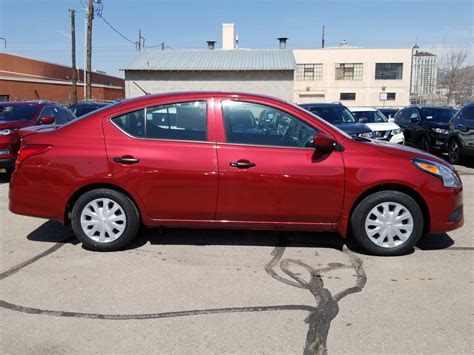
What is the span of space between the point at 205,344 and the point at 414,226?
103 inches

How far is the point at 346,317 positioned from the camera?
3.41m

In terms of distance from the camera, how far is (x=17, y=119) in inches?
356

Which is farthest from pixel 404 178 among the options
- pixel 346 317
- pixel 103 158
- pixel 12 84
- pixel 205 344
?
pixel 12 84

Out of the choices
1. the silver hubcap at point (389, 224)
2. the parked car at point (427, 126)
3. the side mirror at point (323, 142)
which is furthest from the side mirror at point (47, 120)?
the parked car at point (427, 126)

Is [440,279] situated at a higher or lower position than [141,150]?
lower

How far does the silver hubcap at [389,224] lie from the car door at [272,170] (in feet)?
1.24

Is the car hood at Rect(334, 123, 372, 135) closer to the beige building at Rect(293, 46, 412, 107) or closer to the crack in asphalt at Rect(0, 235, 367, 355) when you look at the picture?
the crack in asphalt at Rect(0, 235, 367, 355)

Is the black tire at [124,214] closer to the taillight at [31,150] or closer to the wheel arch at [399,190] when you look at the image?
the taillight at [31,150]

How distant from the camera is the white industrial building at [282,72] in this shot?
31719 mm

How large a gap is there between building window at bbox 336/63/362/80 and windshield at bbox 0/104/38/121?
50509 millimetres

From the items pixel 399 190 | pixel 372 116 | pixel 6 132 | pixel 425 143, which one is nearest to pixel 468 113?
pixel 425 143

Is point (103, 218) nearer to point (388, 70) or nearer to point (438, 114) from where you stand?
point (438, 114)

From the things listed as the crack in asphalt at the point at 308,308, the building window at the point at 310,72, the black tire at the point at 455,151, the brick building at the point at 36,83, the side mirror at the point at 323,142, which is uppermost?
the building window at the point at 310,72

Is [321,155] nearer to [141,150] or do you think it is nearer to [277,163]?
[277,163]
